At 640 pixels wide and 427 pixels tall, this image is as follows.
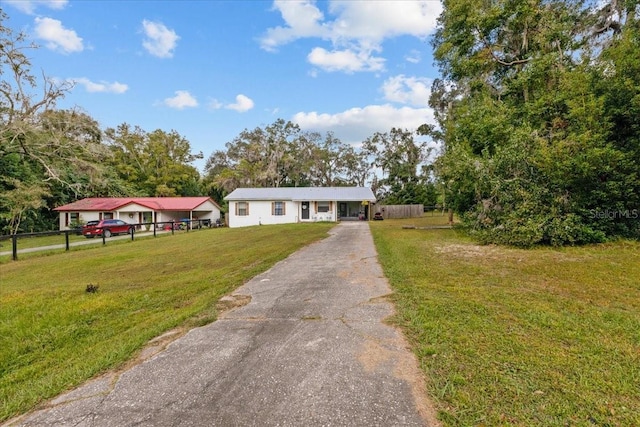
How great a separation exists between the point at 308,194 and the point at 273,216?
3496 mm

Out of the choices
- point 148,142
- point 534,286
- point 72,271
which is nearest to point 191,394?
point 534,286

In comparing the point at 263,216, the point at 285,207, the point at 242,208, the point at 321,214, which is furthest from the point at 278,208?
the point at 321,214

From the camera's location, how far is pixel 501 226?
9664 millimetres

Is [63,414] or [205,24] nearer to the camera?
[63,414]

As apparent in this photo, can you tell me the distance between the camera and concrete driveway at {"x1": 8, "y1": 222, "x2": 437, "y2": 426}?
6.48ft

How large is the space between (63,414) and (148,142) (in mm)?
36784

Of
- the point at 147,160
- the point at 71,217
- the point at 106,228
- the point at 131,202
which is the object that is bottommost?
the point at 106,228

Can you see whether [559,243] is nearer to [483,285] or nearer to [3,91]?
[483,285]

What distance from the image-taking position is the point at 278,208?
2489cm

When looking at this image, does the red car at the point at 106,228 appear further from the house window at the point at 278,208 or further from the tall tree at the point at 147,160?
the tall tree at the point at 147,160

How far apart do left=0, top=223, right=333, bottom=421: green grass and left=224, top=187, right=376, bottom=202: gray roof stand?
16662mm

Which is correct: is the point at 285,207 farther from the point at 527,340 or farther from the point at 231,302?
the point at 527,340

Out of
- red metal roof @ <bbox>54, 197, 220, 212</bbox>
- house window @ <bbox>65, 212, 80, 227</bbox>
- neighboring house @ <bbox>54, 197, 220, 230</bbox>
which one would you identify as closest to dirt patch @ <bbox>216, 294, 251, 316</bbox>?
neighboring house @ <bbox>54, 197, 220, 230</bbox>

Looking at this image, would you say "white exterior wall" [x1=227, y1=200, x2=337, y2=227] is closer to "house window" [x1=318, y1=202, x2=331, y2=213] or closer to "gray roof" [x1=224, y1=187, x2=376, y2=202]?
"house window" [x1=318, y1=202, x2=331, y2=213]
